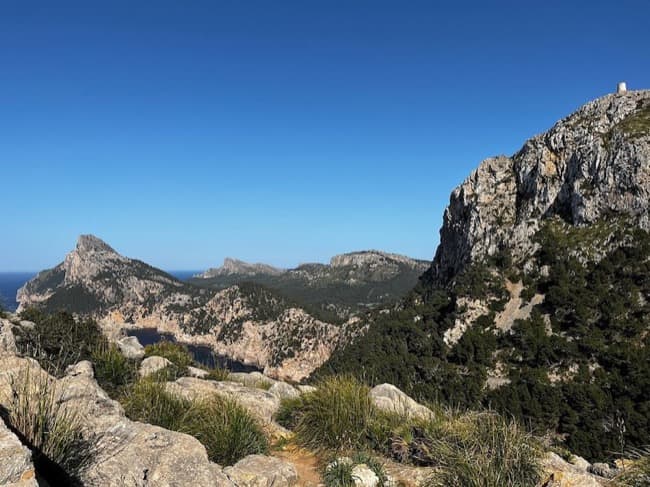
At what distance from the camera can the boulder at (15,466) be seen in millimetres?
3273

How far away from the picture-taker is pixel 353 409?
8500 mm

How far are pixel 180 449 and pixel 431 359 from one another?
5712cm

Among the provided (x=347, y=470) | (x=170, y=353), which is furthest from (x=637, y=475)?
(x=170, y=353)

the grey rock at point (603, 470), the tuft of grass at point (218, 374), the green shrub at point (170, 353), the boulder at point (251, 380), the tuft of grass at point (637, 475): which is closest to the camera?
the tuft of grass at point (637, 475)

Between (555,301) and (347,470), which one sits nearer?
(347,470)

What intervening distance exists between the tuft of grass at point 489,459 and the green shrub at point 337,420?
179cm

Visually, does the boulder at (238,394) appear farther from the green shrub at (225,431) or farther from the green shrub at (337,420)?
the green shrub at (337,420)

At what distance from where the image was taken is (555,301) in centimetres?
5088

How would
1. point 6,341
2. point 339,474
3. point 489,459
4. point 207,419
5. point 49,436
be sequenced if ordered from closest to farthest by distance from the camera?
point 49,436
point 489,459
point 339,474
point 207,419
point 6,341

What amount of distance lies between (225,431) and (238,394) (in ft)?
10.6

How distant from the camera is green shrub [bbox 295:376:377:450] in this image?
26.6ft

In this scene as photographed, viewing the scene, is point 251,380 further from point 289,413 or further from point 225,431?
point 225,431

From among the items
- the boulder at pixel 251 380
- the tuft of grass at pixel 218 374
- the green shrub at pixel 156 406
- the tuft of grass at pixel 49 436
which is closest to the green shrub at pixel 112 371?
the green shrub at pixel 156 406

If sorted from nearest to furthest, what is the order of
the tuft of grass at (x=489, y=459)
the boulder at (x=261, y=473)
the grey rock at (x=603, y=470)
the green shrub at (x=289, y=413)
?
the tuft of grass at (x=489, y=459) → the boulder at (x=261, y=473) → the grey rock at (x=603, y=470) → the green shrub at (x=289, y=413)
